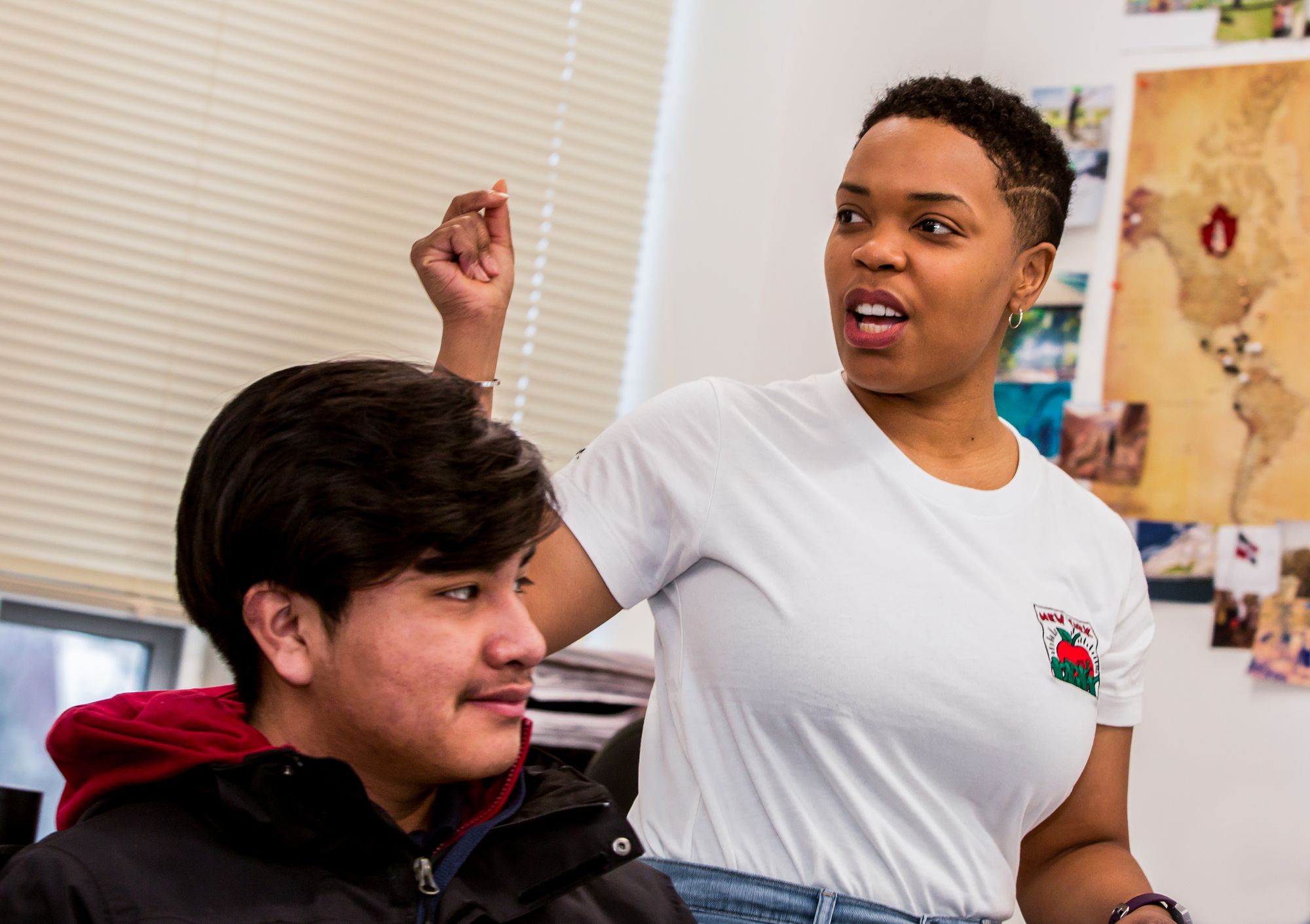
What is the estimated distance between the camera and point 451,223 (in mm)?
1312

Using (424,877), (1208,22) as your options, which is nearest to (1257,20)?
(1208,22)

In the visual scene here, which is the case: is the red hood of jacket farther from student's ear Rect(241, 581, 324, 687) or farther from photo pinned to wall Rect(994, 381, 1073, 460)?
photo pinned to wall Rect(994, 381, 1073, 460)

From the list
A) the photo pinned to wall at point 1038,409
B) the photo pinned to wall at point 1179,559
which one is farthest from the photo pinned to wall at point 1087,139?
the photo pinned to wall at point 1179,559

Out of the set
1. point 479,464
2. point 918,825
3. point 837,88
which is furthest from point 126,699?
point 837,88

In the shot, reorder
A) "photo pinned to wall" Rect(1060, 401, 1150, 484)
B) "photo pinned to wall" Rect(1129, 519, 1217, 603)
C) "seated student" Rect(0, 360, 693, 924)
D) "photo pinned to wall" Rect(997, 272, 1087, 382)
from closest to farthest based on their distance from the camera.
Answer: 1. "seated student" Rect(0, 360, 693, 924)
2. "photo pinned to wall" Rect(1129, 519, 1217, 603)
3. "photo pinned to wall" Rect(1060, 401, 1150, 484)
4. "photo pinned to wall" Rect(997, 272, 1087, 382)

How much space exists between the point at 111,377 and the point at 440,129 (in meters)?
0.78

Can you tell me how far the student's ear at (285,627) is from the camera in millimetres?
958

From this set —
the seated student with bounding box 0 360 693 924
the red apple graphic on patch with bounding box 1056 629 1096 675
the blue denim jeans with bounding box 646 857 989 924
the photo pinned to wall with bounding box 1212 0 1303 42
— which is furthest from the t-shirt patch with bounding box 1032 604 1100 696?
the photo pinned to wall with bounding box 1212 0 1303 42

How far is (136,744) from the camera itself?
0.92 m

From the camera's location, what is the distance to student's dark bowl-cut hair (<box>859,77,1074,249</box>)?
53.5 inches

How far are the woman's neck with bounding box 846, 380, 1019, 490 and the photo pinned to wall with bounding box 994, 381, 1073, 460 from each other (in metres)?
1.16

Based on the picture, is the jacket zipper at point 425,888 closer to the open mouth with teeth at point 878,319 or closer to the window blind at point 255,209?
the open mouth with teeth at point 878,319

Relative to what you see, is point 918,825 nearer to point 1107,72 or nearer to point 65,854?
point 65,854

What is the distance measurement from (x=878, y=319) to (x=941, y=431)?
0.50ft
